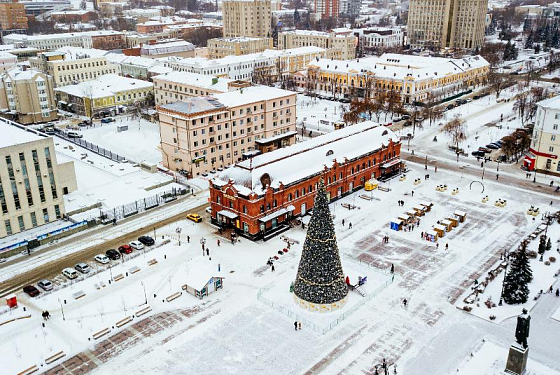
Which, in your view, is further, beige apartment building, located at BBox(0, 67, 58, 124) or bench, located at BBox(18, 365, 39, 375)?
beige apartment building, located at BBox(0, 67, 58, 124)

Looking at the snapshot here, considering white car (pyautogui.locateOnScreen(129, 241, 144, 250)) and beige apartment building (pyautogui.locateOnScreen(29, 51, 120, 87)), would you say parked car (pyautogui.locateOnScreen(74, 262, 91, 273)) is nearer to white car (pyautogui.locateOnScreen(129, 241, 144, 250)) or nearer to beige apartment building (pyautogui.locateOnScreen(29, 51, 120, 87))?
white car (pyautogui.locateOnScreen(129, 241, 144, 250))

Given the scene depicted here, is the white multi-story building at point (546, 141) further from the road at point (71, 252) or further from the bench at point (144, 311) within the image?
the bench at point (144, 311)

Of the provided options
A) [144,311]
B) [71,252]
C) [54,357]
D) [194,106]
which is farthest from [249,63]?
[54,357]

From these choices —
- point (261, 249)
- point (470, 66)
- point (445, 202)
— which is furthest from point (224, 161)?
point (470, 66)

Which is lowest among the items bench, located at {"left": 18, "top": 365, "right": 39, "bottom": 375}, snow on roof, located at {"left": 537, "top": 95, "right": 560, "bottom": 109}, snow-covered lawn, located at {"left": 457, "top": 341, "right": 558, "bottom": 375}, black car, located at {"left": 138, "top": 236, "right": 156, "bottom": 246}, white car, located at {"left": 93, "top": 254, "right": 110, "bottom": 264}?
snow-covered lawn, located at {"left": 457, "top": 341, "right": 558, "bottom": 375}

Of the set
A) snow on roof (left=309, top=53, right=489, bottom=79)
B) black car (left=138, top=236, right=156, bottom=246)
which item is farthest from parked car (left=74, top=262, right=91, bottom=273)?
snow on roof (left=309, top=53, right=489, bottom=79)

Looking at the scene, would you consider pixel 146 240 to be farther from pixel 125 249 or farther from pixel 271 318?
pixel 271 318

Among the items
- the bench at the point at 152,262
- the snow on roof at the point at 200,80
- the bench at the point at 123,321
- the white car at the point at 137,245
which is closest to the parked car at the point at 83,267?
the white car at the point at 137,245
